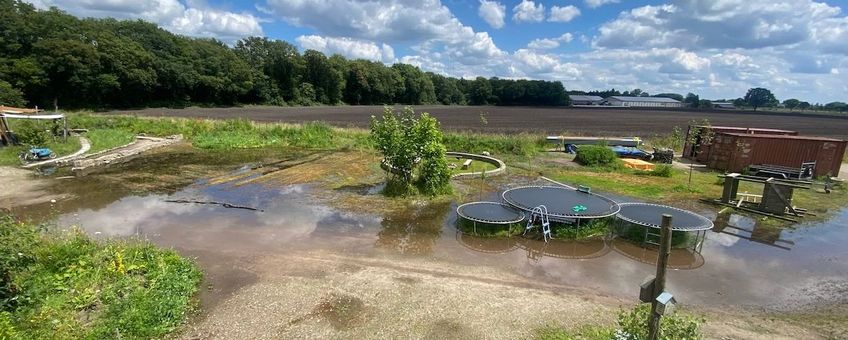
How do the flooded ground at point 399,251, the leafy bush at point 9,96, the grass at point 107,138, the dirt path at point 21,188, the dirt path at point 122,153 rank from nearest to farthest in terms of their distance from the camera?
the flooded ground at point 399,251 < the dirt path at point 21,188 < the dirt path at point 122,153 < the grass at point 107,138 < the leafy bush at point 9,96

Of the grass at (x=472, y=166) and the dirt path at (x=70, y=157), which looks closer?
the dirt path at (x=70, y=157)

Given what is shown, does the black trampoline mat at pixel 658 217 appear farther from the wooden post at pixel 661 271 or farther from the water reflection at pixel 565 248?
the wooden post at pixel 661 271

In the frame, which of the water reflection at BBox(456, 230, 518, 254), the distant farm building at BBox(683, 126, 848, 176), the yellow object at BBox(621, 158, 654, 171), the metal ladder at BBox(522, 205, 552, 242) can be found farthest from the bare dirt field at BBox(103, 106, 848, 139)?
the water reflection at BBox(456, 230, 518, 254)

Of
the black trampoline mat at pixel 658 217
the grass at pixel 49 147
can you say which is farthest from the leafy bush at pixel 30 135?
the black trampoline mat at pixel 658 217

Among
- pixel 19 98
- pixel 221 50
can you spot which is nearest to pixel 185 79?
pixel 221 50

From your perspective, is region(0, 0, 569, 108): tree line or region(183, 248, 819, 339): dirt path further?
region(0, 0, 569, 108): tree line

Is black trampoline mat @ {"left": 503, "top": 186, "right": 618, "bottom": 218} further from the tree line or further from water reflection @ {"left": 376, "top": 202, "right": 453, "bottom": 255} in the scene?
the tree line

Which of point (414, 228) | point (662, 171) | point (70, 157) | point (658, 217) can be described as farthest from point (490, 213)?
point (70, 157)
